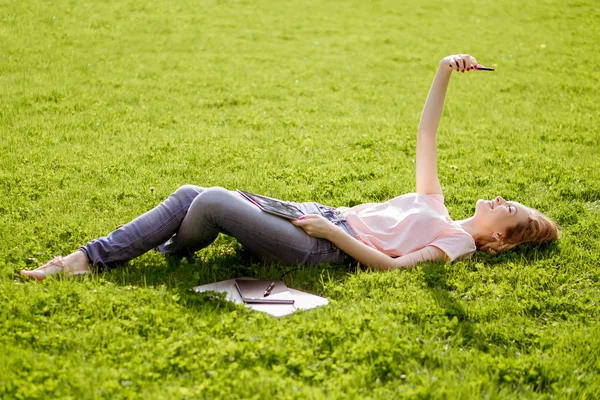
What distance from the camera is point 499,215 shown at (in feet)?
18.3

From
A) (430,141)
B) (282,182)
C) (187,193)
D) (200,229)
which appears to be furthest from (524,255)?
(187,193)

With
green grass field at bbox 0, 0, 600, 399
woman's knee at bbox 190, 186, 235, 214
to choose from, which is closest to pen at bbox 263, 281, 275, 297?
green grass field at bbox 0, 0, 600, 399

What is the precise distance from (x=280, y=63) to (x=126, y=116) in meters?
4.79

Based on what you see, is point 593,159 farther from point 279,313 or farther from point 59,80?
point 59,80

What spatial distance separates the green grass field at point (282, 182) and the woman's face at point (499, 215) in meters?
0.29

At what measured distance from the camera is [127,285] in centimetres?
493

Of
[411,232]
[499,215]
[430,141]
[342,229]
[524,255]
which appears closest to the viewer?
[342,229]

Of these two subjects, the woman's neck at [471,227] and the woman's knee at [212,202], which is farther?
the woman's neck at [471,227]

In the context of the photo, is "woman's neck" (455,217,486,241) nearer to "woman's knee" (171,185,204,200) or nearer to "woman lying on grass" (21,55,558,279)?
"woman lying on grass" (21,55,558,279)

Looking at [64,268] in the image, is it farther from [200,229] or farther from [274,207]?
[274,207]

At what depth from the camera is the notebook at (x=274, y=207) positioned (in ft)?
16.8

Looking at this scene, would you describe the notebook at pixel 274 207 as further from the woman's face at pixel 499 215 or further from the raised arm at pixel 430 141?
the woman's face at pixel 499 215

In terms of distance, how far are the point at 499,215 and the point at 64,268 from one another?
3436 mm

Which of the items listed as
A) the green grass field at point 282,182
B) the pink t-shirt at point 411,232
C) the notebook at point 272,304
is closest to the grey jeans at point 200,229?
the green grass field at point 282,182
